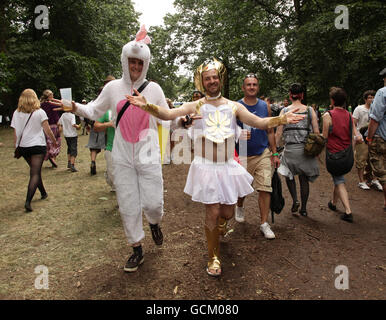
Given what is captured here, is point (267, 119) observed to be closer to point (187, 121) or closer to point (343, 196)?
point (187, 121)

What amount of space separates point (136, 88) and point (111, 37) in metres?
24.6

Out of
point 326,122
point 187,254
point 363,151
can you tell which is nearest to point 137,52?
point 187,254

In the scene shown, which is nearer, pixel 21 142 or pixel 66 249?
pixel 66 249

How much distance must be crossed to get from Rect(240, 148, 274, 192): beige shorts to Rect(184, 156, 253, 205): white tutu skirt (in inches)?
38.2

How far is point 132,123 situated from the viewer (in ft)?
11.0

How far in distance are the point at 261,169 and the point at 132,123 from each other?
213 centimetres

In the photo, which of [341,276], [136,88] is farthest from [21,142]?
[341,276]

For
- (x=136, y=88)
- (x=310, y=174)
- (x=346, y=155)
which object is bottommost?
(x=310, y=174)

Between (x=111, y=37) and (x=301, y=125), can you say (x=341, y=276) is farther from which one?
(x=111, y=37)

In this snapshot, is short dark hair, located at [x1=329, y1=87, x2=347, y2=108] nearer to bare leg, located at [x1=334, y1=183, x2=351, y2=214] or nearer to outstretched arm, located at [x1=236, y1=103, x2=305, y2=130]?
bare leg, located at [x1=334, y1=183, x2=351, y2=214]

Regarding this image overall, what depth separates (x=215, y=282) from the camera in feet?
10.4

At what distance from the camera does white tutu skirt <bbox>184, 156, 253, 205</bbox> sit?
3.20 meters

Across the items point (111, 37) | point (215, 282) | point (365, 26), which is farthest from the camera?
point (111, 37)

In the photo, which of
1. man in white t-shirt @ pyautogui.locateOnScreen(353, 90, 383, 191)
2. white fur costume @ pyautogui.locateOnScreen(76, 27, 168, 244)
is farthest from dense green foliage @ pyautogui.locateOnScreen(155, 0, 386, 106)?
white fur costume @ pyautogui.locateOnScreen(76, 27, 168, 244)
